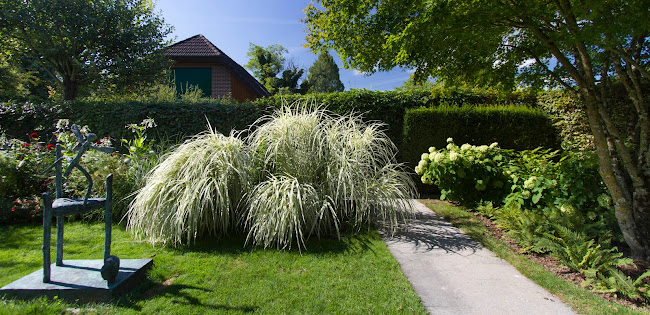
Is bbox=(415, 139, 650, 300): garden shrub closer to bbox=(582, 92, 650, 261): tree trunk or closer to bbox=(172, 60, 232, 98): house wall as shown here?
bbox=(582, 92, 650, 261): tree trunk

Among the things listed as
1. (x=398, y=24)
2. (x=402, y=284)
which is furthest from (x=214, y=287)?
(x=398, y=24)

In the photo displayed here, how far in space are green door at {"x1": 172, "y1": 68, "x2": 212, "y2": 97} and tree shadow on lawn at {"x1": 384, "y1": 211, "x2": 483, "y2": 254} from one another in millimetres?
12154

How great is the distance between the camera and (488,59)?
4.06 metres

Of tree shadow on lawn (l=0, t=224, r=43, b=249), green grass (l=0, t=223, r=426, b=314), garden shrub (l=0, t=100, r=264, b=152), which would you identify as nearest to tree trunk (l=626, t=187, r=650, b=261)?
green grass (l=0, t=223, r=426, b=314)

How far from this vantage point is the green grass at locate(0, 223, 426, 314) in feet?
6.95

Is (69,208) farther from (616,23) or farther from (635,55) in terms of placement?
(635,55)

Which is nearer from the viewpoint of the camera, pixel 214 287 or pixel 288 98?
pixel 214 287

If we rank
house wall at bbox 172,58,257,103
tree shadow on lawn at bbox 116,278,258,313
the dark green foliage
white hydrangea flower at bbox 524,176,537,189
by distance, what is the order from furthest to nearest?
house wall at bbox 172,58,257,103 → the dark green foliage → white hydrangea flower at bbox 524,176,537,189 → tree shadow on lawn at bbox 116,278,258,313

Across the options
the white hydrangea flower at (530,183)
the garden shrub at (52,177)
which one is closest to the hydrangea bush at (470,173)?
the white hydrangea flower at (530,183)

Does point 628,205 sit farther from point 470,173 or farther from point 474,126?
point 474,126

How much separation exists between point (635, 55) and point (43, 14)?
41.8ft

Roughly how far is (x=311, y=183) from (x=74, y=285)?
2209mm

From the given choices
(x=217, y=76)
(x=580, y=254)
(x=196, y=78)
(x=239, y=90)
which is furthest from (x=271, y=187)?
(x=239, y=90)

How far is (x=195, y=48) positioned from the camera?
14.0m
